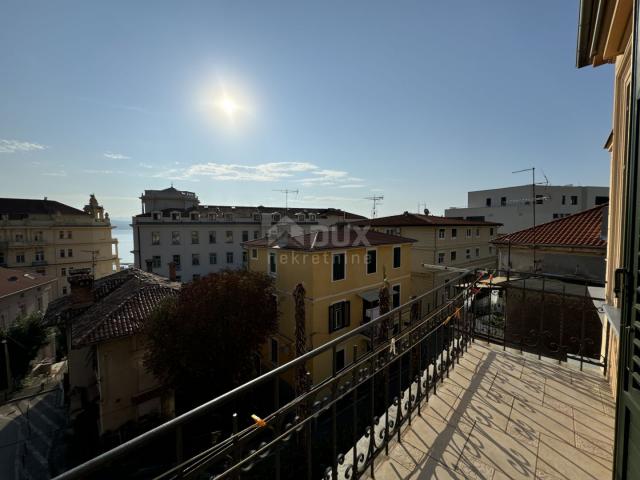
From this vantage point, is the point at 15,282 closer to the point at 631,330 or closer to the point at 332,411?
the point at 332,411

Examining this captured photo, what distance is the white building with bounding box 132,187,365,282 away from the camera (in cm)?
2983

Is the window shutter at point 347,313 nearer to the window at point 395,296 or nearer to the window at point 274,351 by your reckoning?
the window at point 395,296

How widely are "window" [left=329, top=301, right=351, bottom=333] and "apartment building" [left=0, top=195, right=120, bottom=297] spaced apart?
89.4ft

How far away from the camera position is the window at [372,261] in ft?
54.6

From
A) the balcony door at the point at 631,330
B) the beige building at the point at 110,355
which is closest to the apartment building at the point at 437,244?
the beige building at the point at 110,355

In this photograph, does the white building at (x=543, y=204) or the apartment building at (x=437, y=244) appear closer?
the apartment building at (x=437, y=244)

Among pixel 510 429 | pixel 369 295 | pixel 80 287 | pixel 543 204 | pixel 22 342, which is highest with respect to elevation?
pixel 543 204

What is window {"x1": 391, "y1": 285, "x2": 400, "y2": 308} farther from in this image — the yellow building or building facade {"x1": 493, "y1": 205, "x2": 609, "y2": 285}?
building facade {"x1": 493, "y1": 205, "x2": 609, "y2": 285}

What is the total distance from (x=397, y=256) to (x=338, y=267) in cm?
514

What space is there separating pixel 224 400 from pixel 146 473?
11538 millimetres

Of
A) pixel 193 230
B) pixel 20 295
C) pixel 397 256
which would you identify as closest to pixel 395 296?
pixel 397 256

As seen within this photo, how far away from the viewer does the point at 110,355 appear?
1036 cm

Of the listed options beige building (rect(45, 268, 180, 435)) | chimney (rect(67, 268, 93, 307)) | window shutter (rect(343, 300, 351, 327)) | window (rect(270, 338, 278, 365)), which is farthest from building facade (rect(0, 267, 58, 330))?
window shutter (rect(343, 300, 351, 327))

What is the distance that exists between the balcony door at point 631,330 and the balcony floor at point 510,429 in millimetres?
1005
